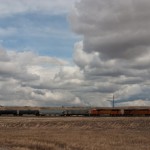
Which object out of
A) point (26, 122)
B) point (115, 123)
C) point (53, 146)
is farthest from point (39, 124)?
point (53, 146)

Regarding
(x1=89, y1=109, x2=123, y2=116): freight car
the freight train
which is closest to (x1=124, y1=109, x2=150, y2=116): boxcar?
the freight train

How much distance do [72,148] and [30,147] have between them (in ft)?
14.2

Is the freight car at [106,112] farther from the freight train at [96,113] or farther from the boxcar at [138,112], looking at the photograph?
the boxcar at [138,112]

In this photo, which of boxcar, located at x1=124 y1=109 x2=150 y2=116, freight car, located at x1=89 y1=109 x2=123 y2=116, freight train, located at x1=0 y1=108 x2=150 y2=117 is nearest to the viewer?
boxcar, located at x1=124 y1=109 x2=150 y2=116

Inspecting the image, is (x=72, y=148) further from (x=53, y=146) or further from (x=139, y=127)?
(x=139, y=127)

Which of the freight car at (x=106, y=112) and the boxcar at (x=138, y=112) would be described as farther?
the freight car at (x=106, y=112)

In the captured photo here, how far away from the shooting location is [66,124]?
81000 millimetres

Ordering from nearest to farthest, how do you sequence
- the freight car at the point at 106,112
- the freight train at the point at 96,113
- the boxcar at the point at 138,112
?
the boxcar at the point at 138,112 → the freight train at the point at 96,113 → the freight car at the point at 106,112

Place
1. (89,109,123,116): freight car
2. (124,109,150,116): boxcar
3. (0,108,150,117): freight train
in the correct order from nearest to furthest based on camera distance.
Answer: (124,109,150,116): boxcar < (0,108,150,117): freight train < (89,109,123,116): freight car

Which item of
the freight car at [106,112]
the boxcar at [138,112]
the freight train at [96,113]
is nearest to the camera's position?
the boxcar at [138,112]

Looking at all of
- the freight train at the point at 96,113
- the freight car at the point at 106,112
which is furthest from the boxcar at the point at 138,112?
the freight car at the point at 106,112

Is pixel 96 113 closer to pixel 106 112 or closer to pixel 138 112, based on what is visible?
pixel 106 112

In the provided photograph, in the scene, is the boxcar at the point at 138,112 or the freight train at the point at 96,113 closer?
the boxcar at the point at 138,112

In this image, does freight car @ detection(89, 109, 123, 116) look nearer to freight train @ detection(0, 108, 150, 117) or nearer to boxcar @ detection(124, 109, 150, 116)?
freight train @ detection(0, 108, 150, 117)
